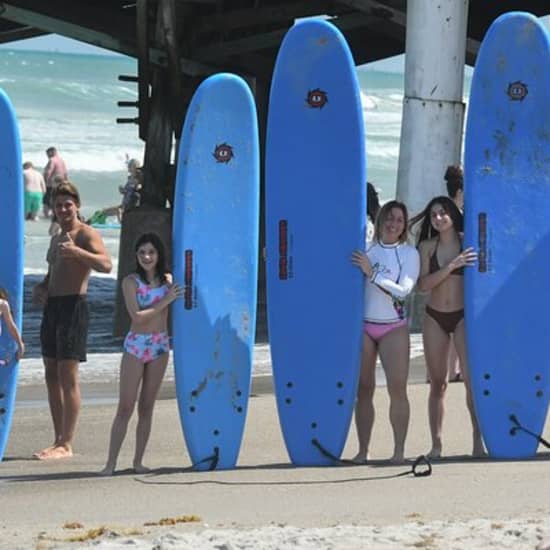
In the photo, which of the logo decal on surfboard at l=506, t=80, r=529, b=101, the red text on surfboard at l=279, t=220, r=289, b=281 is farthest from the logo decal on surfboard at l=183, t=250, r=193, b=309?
the logo decal on surfboard at l=506, t=80, r=529, b=101

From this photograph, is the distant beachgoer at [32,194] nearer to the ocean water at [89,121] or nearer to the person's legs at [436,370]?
the ocean water at [89,121]

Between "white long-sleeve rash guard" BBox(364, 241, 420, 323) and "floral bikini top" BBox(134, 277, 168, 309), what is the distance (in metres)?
0.90

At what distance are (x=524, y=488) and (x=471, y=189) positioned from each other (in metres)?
1.67

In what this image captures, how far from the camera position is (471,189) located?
24.9ft

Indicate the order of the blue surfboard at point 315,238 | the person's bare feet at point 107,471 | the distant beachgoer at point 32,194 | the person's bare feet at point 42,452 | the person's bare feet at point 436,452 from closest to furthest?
the person's bare feet at point 107,471, the person's bare feet at point 436,452, the blue surfboard at point 315,238, the person's bare feet at point 42,452, the distant beachgoer at point 32,194

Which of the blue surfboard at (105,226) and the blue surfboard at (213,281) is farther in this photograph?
the blue surfboard at (105,226)

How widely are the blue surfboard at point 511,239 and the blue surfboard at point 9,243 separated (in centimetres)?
203

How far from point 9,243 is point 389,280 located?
69.7 inches

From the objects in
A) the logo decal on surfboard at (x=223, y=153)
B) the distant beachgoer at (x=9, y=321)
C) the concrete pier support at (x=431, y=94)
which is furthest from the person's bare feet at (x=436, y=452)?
the concrete pier support at (x=431, y=94)

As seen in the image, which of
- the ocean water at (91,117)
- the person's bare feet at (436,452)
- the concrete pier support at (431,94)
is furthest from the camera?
the ocean water at (91,117)

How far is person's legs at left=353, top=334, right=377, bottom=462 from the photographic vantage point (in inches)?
292

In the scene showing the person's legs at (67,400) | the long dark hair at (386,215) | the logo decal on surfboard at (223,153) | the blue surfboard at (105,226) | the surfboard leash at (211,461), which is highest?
the blue surfboard at (105,226)

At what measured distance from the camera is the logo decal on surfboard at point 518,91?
7629 millimetres

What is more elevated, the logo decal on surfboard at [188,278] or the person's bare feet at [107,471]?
the logo decal on surfboard at [188,278]
